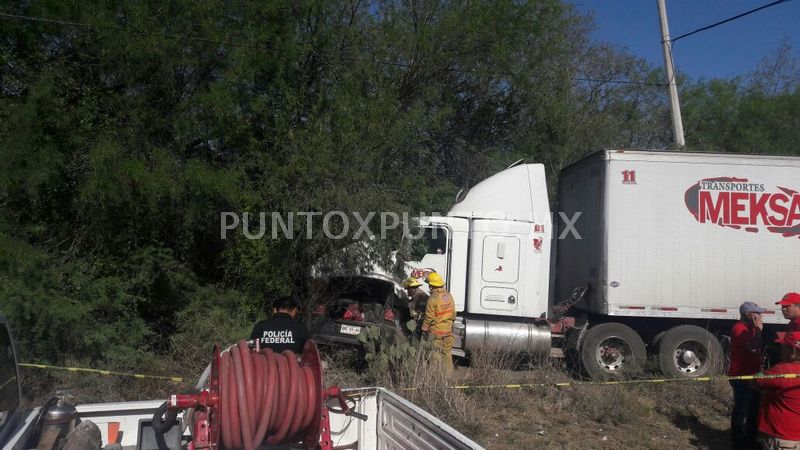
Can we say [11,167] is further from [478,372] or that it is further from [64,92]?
[478,372]

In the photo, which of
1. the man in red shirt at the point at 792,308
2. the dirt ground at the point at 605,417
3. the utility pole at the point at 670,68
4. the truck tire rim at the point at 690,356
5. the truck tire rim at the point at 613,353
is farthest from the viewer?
the utility pole at the point at 670,68

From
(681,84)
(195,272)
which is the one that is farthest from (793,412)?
(681,84)

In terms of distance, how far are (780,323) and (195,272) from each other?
8.30m

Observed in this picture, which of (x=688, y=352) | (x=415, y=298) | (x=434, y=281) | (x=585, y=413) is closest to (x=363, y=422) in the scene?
(x=585, y=413)

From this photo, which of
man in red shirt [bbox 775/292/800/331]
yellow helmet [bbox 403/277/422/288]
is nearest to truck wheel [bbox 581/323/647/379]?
yellow helmet [bbox 403/277/422/288]

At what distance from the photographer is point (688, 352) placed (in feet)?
33.1

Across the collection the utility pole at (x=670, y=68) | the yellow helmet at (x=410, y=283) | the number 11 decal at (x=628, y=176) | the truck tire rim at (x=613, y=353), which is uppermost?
the utility pole at (x=670, y=68)

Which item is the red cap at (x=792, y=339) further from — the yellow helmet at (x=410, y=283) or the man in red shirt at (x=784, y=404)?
the yellow helmet at (x=410, y=283)

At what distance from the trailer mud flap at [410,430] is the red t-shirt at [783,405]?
312 cm

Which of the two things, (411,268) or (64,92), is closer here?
(64,92)

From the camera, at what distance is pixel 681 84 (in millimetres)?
25266

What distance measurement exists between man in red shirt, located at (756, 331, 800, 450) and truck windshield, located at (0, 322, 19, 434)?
523cm

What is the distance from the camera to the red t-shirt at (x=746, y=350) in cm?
705

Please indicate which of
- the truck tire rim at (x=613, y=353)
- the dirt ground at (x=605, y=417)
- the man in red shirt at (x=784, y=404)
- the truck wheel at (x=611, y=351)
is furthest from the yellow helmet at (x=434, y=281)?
the man in red shirt at (x=784, y=404)
